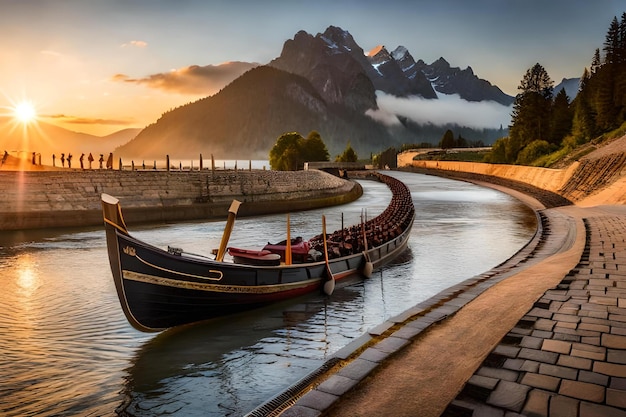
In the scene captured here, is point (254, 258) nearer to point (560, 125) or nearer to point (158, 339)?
point (158, 339)

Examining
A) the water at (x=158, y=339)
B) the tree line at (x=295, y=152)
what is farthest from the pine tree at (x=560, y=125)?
the water at (x=158, y=339)

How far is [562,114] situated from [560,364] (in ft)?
251

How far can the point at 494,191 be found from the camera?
66062mm

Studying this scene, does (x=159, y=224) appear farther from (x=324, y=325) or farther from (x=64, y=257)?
(x=324, y=325)

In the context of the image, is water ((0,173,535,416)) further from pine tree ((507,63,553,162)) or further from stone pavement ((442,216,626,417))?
pine tree ((507,63,553,162))

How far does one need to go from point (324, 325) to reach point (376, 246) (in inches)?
331

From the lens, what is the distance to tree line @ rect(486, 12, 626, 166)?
200ft

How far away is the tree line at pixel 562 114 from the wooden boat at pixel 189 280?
54146mm

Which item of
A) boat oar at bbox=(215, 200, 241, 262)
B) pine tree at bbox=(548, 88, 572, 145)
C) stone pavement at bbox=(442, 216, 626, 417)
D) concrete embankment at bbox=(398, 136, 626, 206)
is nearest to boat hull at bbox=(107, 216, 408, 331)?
boat oar at bbox=(215, 200, 241, 262)

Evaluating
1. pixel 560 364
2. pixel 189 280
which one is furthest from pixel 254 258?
pixel 560 364

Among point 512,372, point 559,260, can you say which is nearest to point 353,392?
point 512,372

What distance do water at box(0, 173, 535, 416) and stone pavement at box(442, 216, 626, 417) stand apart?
397cm

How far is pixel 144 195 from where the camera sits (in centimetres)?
3856

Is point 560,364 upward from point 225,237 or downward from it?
downward
